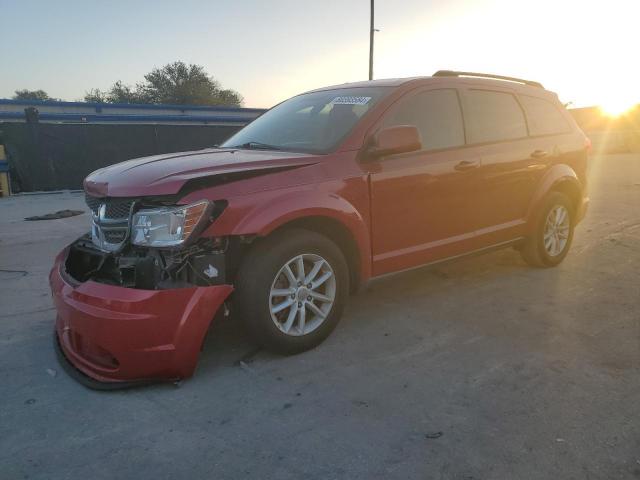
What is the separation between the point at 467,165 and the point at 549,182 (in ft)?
4.18

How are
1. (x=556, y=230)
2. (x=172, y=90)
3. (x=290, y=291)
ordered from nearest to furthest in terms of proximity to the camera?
1. (x=290, y=291)
2. (x=556, y=230)
3. (x=172, y=90)

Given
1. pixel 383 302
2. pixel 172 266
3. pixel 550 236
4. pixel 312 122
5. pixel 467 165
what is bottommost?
pixel 383 302

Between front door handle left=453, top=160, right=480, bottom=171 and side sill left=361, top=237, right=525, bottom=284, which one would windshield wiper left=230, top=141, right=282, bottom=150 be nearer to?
side sill left=361, top=237, right=525, bottom=284

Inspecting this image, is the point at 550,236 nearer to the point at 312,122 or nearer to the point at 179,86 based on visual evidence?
the point at 312,122

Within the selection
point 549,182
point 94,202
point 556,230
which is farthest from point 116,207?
point 556,230

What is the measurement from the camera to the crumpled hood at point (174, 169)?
2.95m

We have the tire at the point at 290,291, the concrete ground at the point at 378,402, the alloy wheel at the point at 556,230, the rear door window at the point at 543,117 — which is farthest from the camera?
the alloy wheel at the point at 556,230

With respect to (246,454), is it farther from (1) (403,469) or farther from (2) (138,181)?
(2) (138,181)

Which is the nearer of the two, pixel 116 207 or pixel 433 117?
pixel 116 207

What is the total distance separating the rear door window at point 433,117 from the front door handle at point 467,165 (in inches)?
6.3

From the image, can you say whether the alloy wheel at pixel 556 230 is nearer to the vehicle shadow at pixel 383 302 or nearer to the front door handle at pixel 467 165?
the vehicle shadow at pixel 383 302

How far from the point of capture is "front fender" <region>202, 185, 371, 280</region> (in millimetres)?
2988

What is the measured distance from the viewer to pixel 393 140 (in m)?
3.52

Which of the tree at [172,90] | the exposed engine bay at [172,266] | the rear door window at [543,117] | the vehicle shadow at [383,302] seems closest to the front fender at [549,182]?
the rear door window at [543,117]
